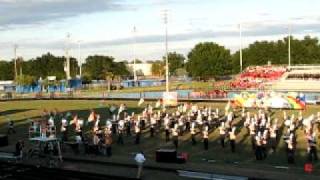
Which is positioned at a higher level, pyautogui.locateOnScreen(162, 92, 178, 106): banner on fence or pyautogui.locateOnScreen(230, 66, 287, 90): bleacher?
pyautogui.locateOnScreen(230, 66, 287, 90): bleacher

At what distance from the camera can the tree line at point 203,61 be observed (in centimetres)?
10619

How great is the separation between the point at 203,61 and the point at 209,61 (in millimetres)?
1176

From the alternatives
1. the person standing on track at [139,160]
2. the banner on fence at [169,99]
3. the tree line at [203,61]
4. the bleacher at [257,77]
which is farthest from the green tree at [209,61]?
the person standing on track at [139,160]

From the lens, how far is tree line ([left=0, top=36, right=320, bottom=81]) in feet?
348

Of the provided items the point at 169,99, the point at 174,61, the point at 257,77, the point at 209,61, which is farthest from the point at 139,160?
the point at 174,61

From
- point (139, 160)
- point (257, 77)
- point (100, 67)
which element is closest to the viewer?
point (139, 160)

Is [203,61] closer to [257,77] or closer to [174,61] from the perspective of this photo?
[257,77]

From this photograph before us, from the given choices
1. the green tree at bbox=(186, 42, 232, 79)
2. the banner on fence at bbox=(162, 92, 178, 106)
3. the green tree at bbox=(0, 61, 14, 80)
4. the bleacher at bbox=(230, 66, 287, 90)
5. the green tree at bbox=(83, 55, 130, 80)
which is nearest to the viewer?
the banner on fence at bbox=(162, 92, 178, 106)

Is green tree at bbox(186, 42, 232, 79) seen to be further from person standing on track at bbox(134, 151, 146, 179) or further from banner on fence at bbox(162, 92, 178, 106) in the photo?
person standing on track at bbox(134, 151, 146, 179)

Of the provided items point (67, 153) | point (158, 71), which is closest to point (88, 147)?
point (67, 153)

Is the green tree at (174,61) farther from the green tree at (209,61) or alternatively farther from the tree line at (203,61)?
the green tree at (209,61)

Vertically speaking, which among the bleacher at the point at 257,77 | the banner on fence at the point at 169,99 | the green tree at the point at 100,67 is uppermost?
the green tree at the point at 100,67

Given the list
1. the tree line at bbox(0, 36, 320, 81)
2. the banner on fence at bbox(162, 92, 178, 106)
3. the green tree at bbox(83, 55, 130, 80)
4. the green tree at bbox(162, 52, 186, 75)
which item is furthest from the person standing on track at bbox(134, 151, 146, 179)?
the green tree at bbox(162, 52, 186, 75)

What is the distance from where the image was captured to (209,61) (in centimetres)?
10494
